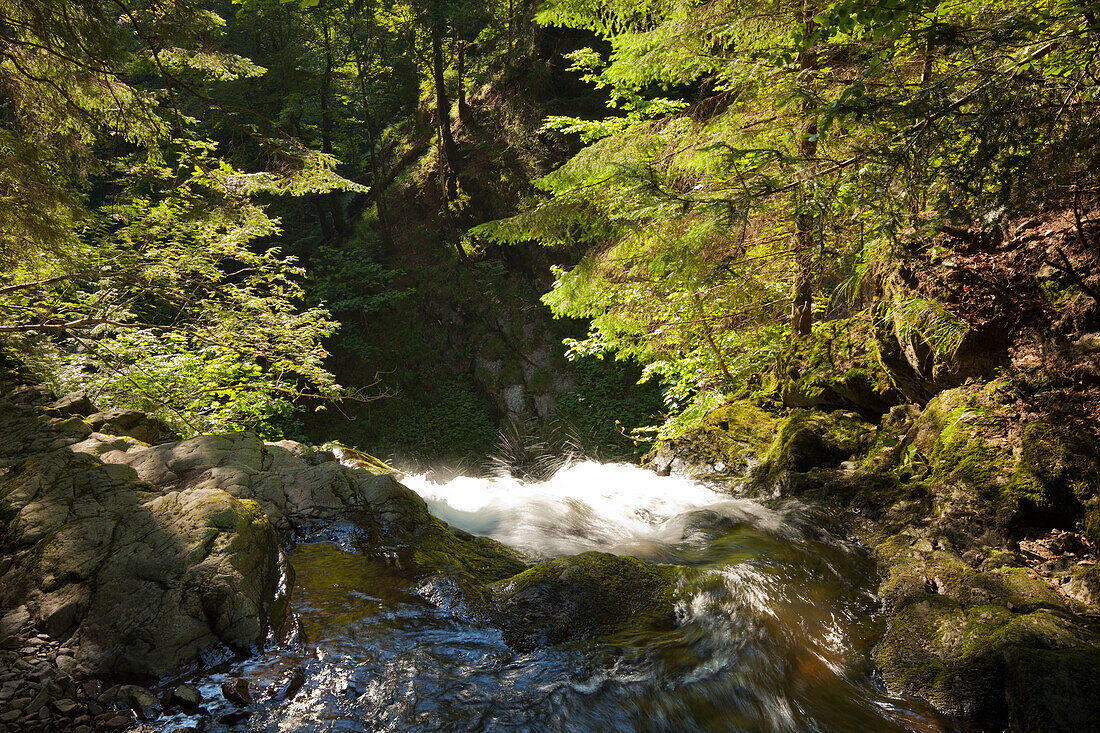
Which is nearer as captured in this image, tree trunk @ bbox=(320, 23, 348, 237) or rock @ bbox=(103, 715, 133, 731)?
rock @ bbox=(103, 715, 133, 731)

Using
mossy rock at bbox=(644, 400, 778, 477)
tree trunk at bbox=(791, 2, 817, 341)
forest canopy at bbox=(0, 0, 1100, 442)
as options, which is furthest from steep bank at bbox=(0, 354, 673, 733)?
tree trunk at bbox=(791, 2, 817, 341)

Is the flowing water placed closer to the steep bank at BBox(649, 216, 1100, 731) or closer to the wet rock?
the wet rock

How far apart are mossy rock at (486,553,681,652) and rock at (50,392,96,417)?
485 centimetres

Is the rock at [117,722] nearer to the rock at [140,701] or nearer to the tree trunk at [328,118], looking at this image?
the rock at [140,701]

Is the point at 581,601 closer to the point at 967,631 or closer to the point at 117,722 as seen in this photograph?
the point at 967,631

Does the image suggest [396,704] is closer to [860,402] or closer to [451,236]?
[860,402]

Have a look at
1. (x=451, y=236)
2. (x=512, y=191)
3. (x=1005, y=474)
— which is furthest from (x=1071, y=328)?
(x=451, y=236)

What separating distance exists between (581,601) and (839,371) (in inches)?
182

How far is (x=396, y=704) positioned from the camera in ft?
8.66

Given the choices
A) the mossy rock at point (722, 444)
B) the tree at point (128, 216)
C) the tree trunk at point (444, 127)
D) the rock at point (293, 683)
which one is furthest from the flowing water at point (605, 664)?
the tree trunk at point (444, 127)

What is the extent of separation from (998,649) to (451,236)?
17.1m

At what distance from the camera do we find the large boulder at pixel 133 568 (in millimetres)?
2699

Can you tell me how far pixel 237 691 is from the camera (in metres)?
2.59

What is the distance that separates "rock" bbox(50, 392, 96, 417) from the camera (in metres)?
5.30
